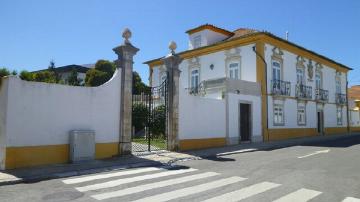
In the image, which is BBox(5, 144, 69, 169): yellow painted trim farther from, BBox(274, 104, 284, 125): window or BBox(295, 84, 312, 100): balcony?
BBox(295, 84, 312, 100): balcony

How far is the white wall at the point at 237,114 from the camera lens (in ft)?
59.9

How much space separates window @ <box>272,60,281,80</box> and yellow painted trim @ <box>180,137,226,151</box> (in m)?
8.17

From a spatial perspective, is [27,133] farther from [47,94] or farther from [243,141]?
[243,141]

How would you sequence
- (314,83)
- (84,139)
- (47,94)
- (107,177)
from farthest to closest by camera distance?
1. (314,83)
2. (84,139)
3. (47,94)
4. (107,177)

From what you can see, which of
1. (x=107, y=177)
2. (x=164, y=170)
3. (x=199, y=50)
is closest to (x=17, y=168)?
(x=107, y=177)

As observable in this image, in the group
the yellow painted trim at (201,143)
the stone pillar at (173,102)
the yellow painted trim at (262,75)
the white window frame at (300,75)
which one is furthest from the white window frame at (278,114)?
the stone pillar at (173,102)

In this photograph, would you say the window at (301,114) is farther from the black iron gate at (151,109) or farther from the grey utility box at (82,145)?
the grey utility box at (82,145)

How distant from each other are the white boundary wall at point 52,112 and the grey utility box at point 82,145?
0.29m

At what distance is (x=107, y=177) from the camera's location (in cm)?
852

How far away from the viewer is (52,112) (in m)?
10.5

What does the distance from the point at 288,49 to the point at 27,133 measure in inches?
807

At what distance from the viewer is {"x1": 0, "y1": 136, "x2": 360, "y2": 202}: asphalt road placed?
253 inches

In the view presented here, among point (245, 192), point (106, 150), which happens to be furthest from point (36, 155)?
point (245, 192)

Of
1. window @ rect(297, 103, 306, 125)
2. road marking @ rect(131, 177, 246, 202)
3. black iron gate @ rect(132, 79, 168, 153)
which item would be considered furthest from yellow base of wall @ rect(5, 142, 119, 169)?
window @ rect(297, 103, 306, 125)
